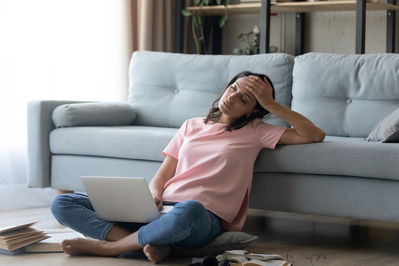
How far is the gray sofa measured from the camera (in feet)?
5.72

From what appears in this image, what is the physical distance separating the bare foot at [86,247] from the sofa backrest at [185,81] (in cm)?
111

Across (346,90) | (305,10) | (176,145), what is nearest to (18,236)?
(176,145)

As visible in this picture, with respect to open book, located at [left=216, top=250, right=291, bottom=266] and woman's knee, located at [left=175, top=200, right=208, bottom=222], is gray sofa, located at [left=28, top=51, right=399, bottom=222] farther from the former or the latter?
woman's knee, located at [left=175, top=200, right=208, bottom=222]

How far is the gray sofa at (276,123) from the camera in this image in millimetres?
1743

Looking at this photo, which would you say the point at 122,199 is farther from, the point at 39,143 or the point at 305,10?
the point at 305,10

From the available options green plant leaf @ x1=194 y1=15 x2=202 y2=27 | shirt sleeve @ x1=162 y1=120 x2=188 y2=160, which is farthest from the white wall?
shirt sleeve @ x1=162 y1=120 x2=188 y2=160

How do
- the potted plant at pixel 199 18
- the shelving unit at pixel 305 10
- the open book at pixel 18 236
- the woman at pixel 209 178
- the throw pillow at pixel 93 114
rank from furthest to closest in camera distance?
1. the potted plant at pixel 199 18
2. the shelving unit at pixel 305 10
3. the throw pillow at pixel 93 114
4. the open book at pixel 18 236
5. the woman at pixel 209 178

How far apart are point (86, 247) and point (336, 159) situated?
0.90 meters

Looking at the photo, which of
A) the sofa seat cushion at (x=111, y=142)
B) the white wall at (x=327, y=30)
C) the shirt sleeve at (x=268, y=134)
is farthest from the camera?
the white wall at (x=327, y=30)

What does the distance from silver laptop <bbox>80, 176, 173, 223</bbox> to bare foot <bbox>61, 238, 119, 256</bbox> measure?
0.30 ft

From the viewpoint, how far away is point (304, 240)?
202 cm

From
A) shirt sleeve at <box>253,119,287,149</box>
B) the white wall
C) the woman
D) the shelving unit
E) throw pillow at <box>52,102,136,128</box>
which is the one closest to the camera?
the woman

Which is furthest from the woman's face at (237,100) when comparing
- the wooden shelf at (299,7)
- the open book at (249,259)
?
the wooden shelf at (299,7)

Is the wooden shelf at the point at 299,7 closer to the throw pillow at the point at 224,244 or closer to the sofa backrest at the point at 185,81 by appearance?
the sofa backrest at the point at 185,81
